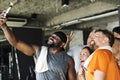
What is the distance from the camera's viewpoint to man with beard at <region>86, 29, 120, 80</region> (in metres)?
2.13

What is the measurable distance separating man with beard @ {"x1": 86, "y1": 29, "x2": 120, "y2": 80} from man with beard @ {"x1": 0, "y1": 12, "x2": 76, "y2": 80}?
66 centimetres

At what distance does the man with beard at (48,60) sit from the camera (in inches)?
110

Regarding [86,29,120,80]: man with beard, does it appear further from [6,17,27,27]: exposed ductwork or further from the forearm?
[6,17,27,27]: exposed ductwork

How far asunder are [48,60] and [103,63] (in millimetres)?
823

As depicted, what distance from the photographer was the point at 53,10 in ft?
24.6

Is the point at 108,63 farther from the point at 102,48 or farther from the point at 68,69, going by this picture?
the point at 68,69

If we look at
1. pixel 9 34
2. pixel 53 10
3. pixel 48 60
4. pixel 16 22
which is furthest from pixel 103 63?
pixel 16 22

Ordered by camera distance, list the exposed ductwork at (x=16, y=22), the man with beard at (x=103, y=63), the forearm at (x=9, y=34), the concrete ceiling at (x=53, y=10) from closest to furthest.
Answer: the man with beard at (x=103, y=63) → the forearm at (x=9, y=34) → the concrete ceiling at (x=53, y=10) → the exposed ductwork at (x=16, y=22)

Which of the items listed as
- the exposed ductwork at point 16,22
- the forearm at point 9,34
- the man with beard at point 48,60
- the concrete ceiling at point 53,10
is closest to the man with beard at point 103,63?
the man with beard at point 48,60

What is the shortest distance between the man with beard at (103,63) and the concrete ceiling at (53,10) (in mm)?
2947

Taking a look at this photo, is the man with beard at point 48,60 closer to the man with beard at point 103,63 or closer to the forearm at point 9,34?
the forearm at point 9,34

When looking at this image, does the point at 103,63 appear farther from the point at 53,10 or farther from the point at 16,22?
the point at 16,22

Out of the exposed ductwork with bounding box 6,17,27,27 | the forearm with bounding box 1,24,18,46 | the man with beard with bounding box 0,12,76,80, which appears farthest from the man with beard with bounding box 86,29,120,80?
the exposed ductwork with bounding box 6,17,27,27

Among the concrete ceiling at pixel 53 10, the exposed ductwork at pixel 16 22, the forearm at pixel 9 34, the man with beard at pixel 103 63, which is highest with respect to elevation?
the forearm at pixel 9 34
